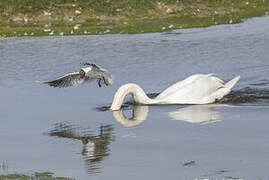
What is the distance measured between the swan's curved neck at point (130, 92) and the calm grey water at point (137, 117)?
0.18 metres

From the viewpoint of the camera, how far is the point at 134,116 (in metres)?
14.1

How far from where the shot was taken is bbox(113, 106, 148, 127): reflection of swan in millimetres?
13431

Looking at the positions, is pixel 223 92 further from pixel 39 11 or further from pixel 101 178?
pixel 39 11

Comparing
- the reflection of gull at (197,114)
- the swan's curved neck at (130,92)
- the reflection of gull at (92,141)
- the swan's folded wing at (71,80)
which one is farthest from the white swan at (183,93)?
the reflection of gull at (92,141)

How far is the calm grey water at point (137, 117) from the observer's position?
33.2 ft

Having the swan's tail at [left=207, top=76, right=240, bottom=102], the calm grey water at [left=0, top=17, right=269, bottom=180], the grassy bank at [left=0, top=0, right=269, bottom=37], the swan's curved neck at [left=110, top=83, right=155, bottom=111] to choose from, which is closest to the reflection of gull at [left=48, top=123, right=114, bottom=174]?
the calm grey water at [left=0, top=17, right=269, bottom=180]

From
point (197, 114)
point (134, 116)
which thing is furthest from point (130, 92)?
point (197, 114)

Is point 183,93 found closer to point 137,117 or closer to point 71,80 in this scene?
point 137,117

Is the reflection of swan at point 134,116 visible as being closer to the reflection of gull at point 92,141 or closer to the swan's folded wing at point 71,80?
the reflection of gull at point 92,141

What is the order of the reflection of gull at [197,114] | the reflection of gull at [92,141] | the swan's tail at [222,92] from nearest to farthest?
the reflection of gull at [92,141]
the reflection of gull at [197,114]
the swan's tail at [222,92]

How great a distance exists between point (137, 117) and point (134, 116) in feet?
0.41

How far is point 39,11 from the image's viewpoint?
29.4 meters

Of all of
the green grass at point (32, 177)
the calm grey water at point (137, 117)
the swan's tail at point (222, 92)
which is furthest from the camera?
the swan's tail at point (222, 92)

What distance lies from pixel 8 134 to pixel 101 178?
3675 mm
